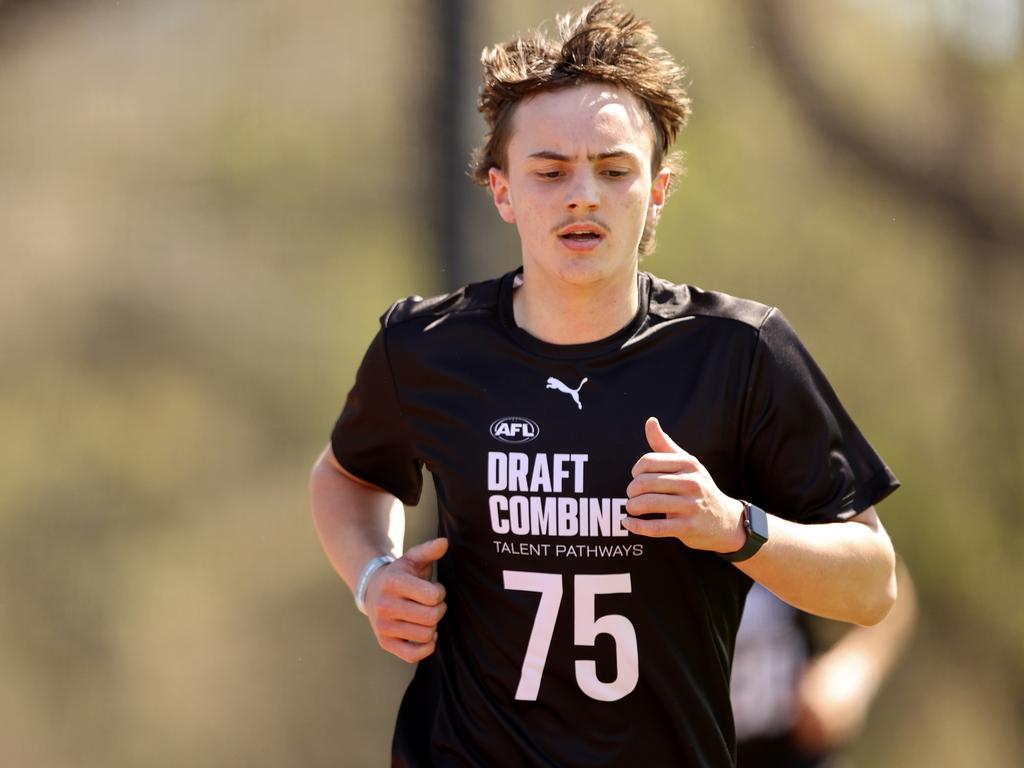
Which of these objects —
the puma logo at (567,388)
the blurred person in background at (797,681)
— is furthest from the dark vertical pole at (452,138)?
the puma logo at (567,388)

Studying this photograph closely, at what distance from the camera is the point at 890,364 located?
3.76 meters

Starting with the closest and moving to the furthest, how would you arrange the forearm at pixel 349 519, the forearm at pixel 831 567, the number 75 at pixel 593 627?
the forearm at pixel 831 567
the number 75 at pixel 593 627
the forearm at pixel 349 519

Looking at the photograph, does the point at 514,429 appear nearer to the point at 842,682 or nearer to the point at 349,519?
the point at 349,519

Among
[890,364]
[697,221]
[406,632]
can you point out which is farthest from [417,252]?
[406,632]

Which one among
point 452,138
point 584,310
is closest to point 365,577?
point 584,310

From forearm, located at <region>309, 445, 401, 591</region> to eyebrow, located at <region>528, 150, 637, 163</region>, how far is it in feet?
2.37

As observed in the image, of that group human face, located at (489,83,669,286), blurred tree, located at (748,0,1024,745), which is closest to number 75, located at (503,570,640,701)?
human face, located at (489,83,669,286)

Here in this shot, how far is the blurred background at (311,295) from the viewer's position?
3680 mm

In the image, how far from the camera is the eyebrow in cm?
195

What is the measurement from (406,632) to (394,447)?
406mm

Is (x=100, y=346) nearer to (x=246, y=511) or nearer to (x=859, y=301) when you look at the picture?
(x=246, y=511)

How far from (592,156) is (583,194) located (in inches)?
3.1

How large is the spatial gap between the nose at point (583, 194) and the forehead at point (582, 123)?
48mm

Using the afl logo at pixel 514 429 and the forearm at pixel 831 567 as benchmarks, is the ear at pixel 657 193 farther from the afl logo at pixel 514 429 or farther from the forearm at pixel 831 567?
the forearm at pixel 831 567
